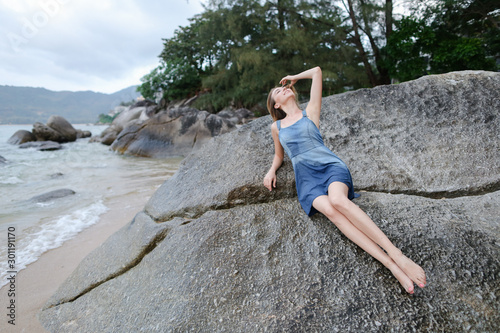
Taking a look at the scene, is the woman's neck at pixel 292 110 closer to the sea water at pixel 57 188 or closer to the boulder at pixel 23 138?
the sea water at pixel 57 188

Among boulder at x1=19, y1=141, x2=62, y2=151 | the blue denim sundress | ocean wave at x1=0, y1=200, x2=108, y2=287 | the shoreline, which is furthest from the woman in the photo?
boulder at x1=19, y1=141, x2=62, y2=151

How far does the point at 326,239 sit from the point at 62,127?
22.0 m

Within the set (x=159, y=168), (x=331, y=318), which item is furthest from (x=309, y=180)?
(x=159, y=168)

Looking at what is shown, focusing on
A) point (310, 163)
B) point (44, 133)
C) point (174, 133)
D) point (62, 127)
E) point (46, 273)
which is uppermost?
point (62, 127)

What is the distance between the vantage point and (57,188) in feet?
23.1

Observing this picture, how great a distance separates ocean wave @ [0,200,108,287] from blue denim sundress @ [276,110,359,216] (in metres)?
3.01

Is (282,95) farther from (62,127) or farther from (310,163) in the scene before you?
(62,127)

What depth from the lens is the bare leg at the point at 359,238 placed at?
1.80 metres

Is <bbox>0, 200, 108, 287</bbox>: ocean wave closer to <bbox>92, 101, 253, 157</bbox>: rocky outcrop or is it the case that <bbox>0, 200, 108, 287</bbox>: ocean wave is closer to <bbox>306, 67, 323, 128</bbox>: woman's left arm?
<bbox>306, 67, 323, 128</bbox>: woman's left arm

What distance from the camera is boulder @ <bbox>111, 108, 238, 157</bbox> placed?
1196 centimetres

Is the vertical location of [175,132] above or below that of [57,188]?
above

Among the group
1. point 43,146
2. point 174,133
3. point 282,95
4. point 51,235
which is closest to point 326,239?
point 282,95

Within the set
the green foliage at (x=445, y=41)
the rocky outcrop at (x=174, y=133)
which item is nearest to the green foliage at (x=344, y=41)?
the green foliage at (x=445, y=41)

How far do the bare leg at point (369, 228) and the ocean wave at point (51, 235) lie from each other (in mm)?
3220
